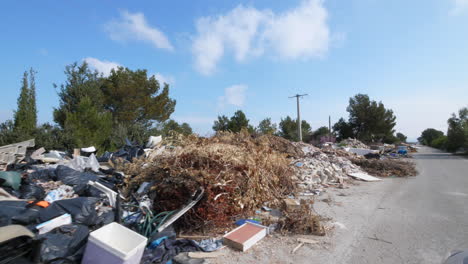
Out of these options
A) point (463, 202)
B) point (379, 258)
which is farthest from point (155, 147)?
point (463, 202)

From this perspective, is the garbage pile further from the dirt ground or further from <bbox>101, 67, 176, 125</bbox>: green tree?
<bbox>101, 67, 176, 125</bbox>: green tree

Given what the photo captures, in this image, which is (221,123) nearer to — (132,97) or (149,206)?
(132,97)

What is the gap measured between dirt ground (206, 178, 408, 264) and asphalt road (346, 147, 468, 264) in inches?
4.5

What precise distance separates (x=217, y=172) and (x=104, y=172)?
3642mm

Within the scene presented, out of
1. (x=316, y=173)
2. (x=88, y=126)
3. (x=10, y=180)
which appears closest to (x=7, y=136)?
(x=88, y=126)

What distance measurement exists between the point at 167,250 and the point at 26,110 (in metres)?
15.8

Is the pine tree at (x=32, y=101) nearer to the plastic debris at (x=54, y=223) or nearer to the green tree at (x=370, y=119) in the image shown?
the plastic debris at (x=54, y=223)

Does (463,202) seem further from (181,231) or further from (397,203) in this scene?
(181,231)

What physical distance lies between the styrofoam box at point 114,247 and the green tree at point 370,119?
3777 centimetres

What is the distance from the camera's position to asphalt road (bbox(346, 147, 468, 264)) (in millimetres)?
3086

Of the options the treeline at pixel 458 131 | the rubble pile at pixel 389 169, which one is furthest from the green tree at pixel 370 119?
the rubble pile at pixel 389 169

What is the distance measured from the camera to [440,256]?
303 cm

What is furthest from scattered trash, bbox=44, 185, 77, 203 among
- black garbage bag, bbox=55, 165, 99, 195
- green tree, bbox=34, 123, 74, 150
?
green tree, bbox=34, 123, 74, 150

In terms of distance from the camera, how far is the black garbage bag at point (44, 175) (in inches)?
205
